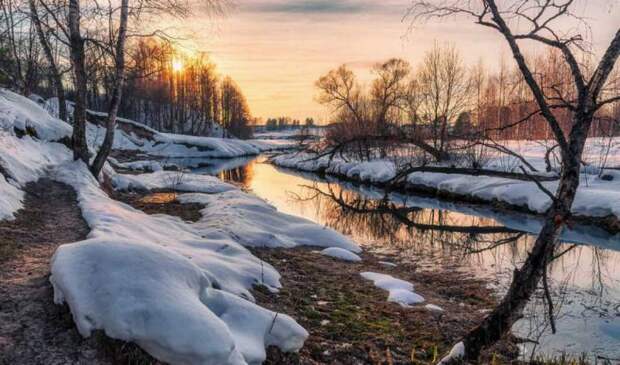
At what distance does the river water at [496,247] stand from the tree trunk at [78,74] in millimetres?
7042

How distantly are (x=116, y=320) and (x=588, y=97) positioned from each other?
13.5 ft

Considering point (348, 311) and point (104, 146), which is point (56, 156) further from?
point (348, 311)

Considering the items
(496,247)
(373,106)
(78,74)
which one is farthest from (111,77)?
(373,106)

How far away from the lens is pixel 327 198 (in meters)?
19.8

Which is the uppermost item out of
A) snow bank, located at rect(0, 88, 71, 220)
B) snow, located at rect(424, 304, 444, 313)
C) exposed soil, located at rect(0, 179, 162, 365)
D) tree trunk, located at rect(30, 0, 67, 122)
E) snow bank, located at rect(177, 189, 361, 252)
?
tree trunk, located at rect(30, 0, 67, 122)

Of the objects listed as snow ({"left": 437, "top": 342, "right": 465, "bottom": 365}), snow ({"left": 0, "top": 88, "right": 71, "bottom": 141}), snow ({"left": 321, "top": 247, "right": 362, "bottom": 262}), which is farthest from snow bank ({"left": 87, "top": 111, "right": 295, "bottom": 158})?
snow ({"left": 437, "top": 342, "right": 465, "bottom": 365})

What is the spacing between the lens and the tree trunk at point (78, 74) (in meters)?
9.84

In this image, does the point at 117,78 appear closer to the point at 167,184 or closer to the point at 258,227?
the point at 258,227

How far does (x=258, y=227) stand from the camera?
32.3ft

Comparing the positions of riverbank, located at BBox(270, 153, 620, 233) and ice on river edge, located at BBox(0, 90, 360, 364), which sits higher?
ice on river edge, located at BBox(0, 90, 360, 364)

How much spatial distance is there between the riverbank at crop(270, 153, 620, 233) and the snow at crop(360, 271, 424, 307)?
7769 millimetres

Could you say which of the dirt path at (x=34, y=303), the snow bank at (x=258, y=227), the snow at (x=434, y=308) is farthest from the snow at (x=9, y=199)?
the snow at (x=434, y=308)

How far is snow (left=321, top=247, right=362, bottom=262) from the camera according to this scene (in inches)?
349

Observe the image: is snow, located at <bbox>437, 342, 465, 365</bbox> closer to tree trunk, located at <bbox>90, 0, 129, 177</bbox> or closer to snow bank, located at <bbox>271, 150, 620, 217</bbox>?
tree trunk, located at <bbox>90, 0, 129, 177</bbox>
